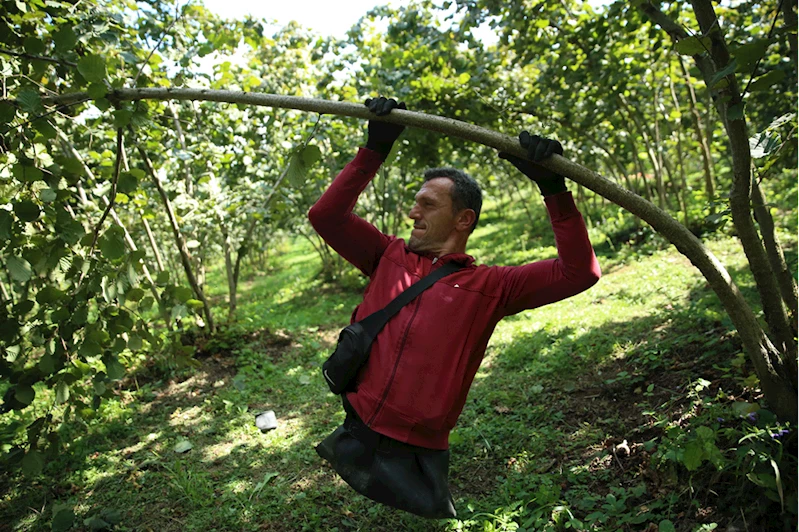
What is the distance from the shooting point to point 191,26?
6.05m

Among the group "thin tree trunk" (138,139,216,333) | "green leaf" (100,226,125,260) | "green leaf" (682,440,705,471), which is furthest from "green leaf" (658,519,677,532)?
"thin tree trunk" (138,139,216,333)

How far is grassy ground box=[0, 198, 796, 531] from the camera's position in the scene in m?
2.64

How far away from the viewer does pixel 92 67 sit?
2133mm

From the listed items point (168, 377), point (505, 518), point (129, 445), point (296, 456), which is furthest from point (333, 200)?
point (168, 377)

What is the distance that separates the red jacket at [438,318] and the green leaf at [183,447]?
2.47m

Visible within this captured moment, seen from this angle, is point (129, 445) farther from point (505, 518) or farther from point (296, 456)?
point (505, 518)

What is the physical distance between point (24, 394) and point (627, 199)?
2942mm

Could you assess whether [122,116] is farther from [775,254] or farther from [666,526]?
[775,254]

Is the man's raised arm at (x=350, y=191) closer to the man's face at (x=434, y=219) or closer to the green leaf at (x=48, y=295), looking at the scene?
the man's face at (x=434, y=219)

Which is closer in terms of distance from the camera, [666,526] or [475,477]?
[666,526]

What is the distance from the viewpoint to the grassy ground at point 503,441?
8.67 feet

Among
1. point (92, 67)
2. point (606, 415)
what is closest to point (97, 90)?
point (92, 67)

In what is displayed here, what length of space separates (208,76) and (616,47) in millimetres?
4342

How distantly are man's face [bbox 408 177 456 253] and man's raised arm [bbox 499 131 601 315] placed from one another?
40 cm
